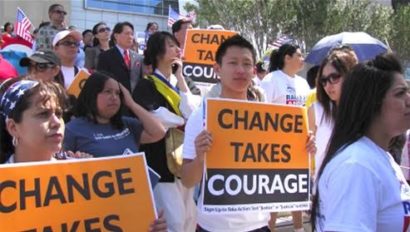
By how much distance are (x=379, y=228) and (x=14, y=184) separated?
1453 millimetres

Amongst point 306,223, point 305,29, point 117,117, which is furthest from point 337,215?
point 305,29

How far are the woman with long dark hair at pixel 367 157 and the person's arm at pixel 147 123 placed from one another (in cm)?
191

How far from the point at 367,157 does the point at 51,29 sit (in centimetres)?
574

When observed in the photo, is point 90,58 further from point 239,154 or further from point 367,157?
point 367,157

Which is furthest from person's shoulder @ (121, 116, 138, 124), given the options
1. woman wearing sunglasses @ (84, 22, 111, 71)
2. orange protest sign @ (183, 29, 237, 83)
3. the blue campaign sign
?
the blue campaign sign

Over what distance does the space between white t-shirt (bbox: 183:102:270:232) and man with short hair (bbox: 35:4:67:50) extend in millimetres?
4038

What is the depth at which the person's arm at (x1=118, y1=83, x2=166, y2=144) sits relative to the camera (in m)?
4.05

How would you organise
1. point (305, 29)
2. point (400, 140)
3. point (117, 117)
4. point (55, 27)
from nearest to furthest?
point (400, 140) < point (117, 117) < point (55, 27) < point (305, 29)

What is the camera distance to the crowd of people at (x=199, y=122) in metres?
1.98

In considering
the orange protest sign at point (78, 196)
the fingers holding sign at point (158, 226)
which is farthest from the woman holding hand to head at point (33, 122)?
the fingers holding sign at point (158, 226)

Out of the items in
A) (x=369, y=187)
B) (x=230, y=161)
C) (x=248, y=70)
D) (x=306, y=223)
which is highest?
(x=248, y=70)

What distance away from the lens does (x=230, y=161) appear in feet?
11.2

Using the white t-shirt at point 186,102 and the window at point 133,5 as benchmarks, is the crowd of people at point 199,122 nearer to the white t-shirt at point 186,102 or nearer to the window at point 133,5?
the white t-shirt at point 186,102

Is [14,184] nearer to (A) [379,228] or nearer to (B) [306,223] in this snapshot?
(A) [379,228]
